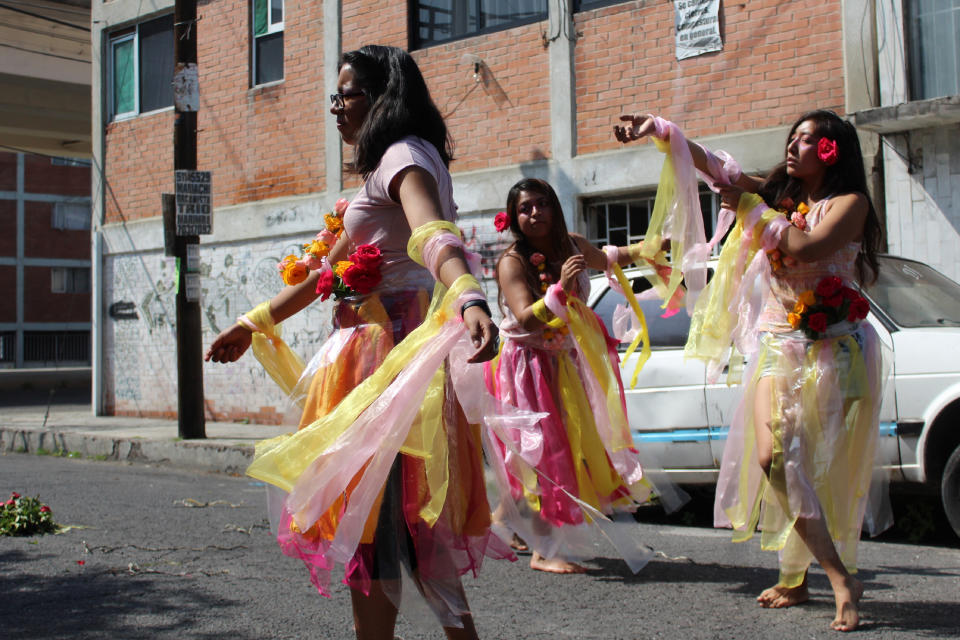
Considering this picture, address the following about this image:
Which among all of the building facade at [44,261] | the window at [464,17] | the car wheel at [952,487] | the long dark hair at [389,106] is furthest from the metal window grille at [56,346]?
the long dark hair at [389,106]

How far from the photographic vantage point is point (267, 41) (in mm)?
13719

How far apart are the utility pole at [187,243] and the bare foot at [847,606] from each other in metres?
8.39

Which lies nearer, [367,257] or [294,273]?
[367,257]

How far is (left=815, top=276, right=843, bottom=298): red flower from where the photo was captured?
411 centimetres

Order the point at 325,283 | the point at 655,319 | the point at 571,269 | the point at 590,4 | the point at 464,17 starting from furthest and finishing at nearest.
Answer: the point at 464,17 → the point at 590,4 → the point at 655,319 → the point at 571,269 → the point at 325,283

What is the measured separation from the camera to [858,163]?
14.0ft

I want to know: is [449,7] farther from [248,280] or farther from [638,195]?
[248,280]

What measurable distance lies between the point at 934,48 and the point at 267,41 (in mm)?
8483

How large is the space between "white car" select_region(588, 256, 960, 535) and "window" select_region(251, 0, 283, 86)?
26.4ft

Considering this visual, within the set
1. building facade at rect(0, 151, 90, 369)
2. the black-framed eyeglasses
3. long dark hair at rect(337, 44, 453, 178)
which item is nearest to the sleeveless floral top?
long dark hair at rect(337, 44, 453, 178)

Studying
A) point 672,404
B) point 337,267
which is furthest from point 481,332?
point 672,404

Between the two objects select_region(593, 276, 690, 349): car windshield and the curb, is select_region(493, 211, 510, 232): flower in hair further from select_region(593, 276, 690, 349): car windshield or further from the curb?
the curb

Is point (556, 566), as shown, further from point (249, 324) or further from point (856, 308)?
point (249, 324)

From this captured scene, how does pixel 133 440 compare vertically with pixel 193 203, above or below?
below
